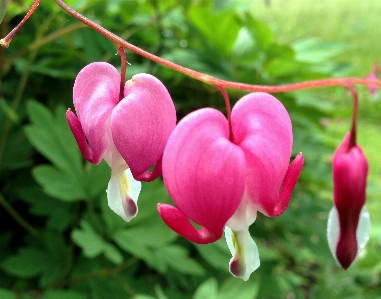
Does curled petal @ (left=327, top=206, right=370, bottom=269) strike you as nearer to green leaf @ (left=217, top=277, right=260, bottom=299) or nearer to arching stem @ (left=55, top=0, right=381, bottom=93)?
arching stem @ (left=55, top=0, right=381, bottom=93)

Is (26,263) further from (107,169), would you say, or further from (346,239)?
(346,239)

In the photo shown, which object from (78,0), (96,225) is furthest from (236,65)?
(96,225)

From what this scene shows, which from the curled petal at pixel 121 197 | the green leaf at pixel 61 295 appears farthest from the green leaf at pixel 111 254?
the curled petal at pixel 121 197

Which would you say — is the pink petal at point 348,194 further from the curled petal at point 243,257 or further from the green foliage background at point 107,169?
the green foliage background at point 107,169

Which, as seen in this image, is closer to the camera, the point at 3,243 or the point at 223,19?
the point at 223,19

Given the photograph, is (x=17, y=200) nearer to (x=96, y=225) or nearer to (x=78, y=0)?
(x=96, y=225)

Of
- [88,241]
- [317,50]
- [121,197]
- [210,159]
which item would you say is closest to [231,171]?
[210,159]
